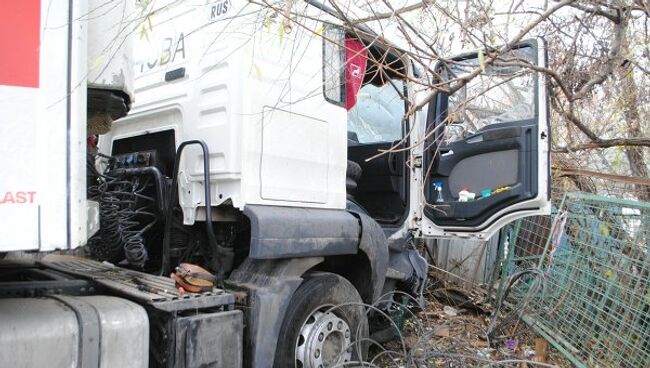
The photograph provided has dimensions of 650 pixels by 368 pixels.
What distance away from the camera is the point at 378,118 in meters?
4.62

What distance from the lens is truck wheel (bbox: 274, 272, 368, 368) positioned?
9.49 ft

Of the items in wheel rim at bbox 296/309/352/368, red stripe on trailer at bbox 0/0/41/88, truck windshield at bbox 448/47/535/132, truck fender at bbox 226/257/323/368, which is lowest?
wheel rim at bbox 296/309/352/368

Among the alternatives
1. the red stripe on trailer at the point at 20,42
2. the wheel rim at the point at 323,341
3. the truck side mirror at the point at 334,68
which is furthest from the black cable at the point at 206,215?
the red stripe on trailer at the point at 20,42

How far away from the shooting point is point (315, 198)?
122 inches

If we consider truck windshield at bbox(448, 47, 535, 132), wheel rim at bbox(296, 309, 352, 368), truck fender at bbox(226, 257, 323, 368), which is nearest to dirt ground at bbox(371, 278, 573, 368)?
wheel rim at bbox(296, 309, 352, 368)

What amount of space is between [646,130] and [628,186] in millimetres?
781

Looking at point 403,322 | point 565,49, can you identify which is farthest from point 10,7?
point 565,49

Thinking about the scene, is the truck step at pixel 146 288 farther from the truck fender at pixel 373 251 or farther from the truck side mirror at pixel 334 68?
the truck side mirror at pixel 334 68

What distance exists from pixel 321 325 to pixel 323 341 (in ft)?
0.32

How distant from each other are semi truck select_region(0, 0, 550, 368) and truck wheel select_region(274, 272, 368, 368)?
12 mm

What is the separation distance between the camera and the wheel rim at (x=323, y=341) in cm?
294

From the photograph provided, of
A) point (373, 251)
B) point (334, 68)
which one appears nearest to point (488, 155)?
point (373, 251)

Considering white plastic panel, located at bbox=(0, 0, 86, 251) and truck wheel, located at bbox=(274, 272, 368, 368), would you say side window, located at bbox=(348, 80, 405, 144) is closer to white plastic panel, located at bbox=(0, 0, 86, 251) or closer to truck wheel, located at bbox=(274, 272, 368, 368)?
truck wheel, located at bbox=(274, 272, 368, 368)

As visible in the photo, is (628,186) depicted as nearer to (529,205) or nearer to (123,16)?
(529,205)
